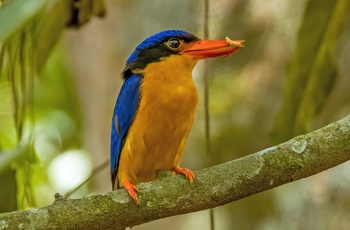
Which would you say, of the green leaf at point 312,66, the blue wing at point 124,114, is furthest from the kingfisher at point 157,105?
the green leaf at point 312,66

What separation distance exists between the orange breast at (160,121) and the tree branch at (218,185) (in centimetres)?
64

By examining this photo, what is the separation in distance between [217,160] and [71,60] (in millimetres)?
1435

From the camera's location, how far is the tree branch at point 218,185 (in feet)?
7.76

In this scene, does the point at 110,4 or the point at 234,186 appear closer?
the point at 234,186

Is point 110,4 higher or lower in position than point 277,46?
higher

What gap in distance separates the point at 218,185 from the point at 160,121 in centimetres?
78

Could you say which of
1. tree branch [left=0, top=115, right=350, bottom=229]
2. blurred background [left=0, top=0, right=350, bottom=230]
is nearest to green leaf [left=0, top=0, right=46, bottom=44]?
tree branch [left=0, top=115, right=350, bottom=229]

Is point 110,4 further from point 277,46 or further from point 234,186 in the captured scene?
point 234,186

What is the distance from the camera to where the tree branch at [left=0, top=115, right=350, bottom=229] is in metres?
2.37

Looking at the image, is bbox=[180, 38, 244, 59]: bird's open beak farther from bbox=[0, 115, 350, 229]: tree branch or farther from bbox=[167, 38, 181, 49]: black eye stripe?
bbox=[0, 115, 350, 229]: tree branch

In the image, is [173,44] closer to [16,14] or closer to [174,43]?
[174,43]

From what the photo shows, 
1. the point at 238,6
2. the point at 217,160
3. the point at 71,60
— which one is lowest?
the point at 217,160

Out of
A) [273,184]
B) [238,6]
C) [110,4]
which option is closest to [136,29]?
[110,4]

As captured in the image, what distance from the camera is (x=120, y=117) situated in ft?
11.1
